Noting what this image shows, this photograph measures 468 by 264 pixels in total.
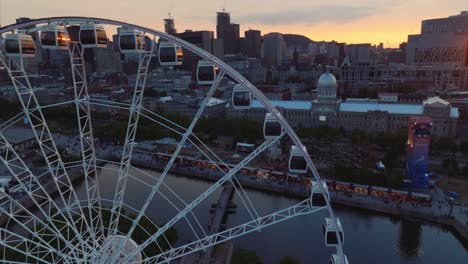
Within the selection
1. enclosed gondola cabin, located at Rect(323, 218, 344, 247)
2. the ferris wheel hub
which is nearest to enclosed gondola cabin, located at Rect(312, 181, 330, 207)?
enclosed gondola cabin, located at Rect(323, 218, 344, 247)

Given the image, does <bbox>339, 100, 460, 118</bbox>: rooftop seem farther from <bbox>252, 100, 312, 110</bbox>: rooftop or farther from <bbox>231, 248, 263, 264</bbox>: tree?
<bbox>231, 248, 263, 264</bbox>: tree

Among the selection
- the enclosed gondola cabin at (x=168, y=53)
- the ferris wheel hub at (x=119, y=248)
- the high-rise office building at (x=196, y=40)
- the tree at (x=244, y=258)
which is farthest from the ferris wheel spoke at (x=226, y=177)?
the high-rise office building at (x=196, y=40)

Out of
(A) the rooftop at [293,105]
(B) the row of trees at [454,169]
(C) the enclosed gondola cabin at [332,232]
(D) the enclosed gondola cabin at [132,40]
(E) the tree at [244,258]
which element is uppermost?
(D) the enclosed gondola cabin at [132,40]

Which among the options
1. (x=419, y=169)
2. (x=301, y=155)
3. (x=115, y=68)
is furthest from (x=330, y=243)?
(x=115, y=68)

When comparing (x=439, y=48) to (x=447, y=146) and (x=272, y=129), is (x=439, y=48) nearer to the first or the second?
(x=447, y=146)

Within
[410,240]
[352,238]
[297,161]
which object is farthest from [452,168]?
[297,161]

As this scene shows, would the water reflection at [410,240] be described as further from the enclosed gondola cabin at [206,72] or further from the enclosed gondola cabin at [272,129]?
the enclosed gondola cabin at [206,72]
